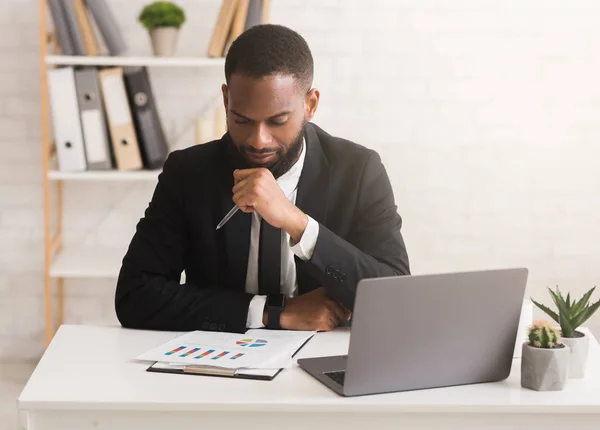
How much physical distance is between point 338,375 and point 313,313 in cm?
35

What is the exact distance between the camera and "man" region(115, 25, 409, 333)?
187 cm

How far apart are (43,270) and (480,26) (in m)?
1.90

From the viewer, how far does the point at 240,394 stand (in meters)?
1.45

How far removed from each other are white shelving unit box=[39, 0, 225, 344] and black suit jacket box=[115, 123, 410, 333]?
3.72ft

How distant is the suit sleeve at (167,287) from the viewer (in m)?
1.87

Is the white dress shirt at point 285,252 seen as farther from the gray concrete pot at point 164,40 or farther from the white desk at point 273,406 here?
the gray concrete pot at point 164,40

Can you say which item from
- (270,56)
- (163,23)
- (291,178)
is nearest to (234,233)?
(291,178)

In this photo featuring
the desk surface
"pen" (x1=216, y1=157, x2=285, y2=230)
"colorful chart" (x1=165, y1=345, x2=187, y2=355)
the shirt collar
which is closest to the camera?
the desk surface

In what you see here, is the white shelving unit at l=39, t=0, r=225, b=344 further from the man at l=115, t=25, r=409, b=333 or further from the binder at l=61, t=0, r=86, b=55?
the man at l=115, t=25, r=409, b=333

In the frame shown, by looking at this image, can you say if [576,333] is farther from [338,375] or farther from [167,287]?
[167,287]

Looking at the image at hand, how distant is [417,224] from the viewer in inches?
141

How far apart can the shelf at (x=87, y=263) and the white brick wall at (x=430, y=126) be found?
2.1 inches

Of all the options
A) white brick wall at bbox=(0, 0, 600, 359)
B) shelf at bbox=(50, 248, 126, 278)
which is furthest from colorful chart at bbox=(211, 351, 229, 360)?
white brick wall at bbox=(0, 0, 600, 359)

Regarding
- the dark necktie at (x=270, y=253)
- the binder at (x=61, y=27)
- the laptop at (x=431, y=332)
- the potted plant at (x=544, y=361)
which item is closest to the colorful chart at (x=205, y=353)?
the laptop at (x=431, y=332)
